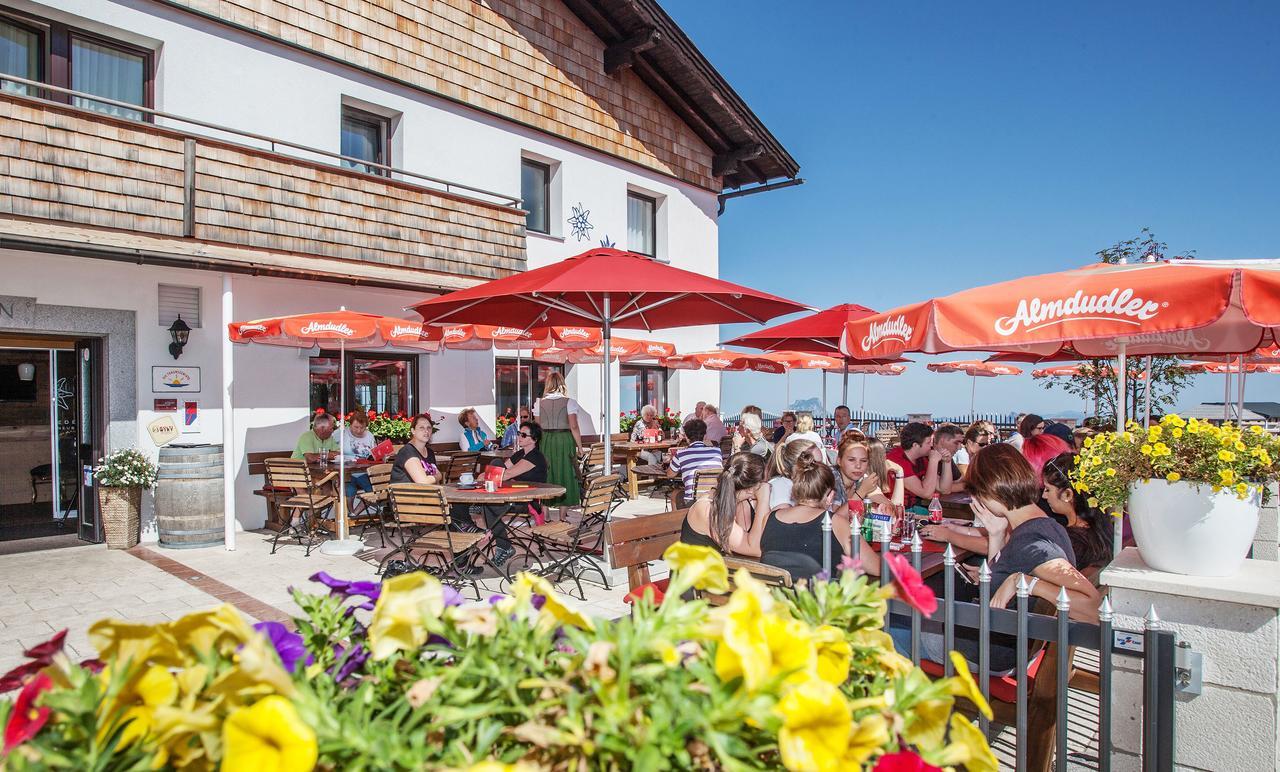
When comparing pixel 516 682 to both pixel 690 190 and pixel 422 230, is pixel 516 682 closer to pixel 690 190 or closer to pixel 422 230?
pixel 422 230

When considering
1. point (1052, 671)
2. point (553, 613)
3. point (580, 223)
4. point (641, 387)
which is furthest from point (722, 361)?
point (553, 613)

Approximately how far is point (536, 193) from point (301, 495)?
7.02 metres

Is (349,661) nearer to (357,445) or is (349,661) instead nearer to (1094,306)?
(1094,306)

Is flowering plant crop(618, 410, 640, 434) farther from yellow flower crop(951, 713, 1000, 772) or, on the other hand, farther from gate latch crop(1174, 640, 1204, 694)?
yellow flower crop(951, 713, 1000, 772)

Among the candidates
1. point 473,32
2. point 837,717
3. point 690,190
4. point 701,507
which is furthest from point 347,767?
point 690,190

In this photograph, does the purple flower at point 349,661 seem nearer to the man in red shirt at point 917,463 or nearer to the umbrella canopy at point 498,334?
the man in red shirt at point 917,463

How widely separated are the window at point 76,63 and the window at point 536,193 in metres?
5.72

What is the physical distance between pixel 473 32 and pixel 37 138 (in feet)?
22.2

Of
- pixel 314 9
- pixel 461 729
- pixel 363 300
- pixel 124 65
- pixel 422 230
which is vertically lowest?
pixel 461 729

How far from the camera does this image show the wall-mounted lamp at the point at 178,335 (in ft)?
27.3

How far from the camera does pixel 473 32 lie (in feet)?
39.7

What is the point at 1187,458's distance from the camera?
250cm

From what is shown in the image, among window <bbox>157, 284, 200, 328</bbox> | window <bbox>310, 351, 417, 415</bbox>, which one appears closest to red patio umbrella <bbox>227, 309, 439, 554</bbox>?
window <bbox>157, 284, 200, 328</bbox>

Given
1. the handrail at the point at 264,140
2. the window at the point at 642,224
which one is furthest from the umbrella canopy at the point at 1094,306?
the window at the point at 642,224
